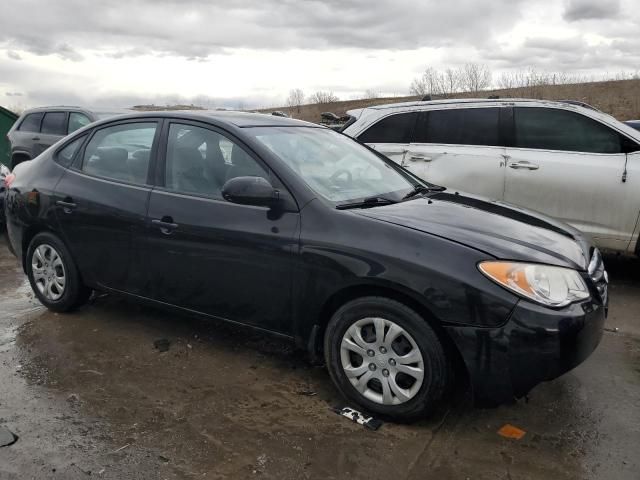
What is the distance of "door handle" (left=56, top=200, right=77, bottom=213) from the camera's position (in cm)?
425

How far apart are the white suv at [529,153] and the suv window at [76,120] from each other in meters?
5.30

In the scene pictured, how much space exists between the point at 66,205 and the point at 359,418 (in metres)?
2.67

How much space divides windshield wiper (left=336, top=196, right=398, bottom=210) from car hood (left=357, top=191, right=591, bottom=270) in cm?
7

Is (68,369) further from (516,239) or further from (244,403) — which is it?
(516,239)

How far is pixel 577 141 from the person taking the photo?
5.66 m

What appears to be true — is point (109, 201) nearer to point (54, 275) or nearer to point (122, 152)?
point (122, 152)

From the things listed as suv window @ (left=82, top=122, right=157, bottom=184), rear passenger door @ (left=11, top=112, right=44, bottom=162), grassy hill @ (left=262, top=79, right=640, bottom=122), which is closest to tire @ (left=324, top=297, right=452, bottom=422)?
suv window @ (left=82, top=122, right=157, bottom=184)

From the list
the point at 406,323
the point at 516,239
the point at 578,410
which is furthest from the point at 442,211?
the point at 578,410

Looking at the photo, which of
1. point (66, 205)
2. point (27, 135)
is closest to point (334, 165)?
point (66, 205)

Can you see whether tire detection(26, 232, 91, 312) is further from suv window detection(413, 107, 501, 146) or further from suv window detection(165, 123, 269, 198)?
suv window detection(413, 107, 501, 146)

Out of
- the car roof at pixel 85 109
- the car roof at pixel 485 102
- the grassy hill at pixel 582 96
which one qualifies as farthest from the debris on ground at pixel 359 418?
the grassy hill at pixel 582 96

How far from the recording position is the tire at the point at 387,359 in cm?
286

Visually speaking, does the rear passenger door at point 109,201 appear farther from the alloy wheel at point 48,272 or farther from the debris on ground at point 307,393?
the debris on ground at point 307,393

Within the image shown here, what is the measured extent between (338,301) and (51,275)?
260cm
